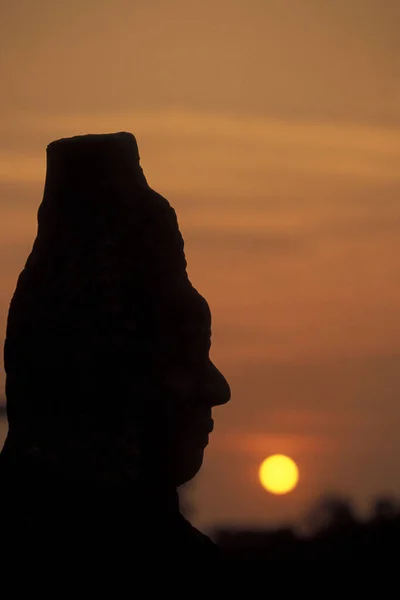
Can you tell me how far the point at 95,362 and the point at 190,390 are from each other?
1.76m

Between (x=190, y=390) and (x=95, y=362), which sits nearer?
(x=95, y=362)

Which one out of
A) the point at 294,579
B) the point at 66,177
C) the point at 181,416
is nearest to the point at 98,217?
the point at 66,177

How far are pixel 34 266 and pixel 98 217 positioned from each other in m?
1.36

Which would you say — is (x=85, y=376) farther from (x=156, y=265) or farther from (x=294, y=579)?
(x=294, y=579)

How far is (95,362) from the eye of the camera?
42.2 m

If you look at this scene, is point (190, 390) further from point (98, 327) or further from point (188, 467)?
point (98, 327)

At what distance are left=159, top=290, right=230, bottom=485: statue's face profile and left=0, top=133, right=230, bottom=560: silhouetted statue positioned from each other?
5 centimetres

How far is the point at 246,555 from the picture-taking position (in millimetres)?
47438

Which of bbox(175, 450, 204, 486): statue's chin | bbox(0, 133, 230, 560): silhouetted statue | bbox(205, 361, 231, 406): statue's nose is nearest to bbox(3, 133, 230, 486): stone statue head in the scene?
bbox(0, 133, 230, 560): silhouetted statue

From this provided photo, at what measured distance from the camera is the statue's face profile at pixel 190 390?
43.0 m

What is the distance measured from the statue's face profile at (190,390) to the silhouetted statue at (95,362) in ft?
0.15

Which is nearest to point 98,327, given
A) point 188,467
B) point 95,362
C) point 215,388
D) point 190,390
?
point 95,362

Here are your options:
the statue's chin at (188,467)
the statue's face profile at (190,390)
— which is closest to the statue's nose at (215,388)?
the statue's face profile at (190,390)

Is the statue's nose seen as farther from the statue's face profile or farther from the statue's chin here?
the statue's chin
